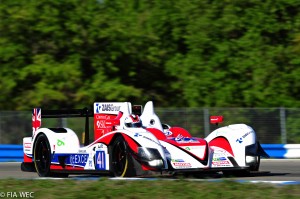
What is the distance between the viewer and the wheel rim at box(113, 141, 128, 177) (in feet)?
36.3

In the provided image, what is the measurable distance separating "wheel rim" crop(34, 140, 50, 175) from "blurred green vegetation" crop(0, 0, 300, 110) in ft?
33.9

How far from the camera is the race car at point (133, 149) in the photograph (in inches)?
429

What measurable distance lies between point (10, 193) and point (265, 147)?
1048 cm

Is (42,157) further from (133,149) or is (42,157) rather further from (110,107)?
(133,149)

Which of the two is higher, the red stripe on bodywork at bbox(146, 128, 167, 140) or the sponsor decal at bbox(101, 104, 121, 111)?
the sponsor decal at bbox(101, 104, 121, 111)

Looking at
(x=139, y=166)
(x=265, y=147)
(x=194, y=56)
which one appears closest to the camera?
(x=139, y=166)

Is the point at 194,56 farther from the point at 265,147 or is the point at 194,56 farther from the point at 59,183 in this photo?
the point at 59,183

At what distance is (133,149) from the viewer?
428 inches

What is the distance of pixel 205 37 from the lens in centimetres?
2359

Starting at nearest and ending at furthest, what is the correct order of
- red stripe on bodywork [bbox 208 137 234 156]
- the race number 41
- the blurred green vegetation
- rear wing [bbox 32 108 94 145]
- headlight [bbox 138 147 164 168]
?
1. headlight [bbox 138 147 164 168]
2. the race number 41
3. red stripe on bodywork [bbox 208 137 234 156]
4. rear wing [bbox 32 108 94 145]
5. the blurred green vegetation

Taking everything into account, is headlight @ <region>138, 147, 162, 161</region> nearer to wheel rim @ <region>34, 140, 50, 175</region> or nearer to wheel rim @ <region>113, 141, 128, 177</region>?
wheel rim @ <region>113, 141, 128, 177</region>

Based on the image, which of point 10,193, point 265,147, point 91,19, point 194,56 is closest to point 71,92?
point 91,19

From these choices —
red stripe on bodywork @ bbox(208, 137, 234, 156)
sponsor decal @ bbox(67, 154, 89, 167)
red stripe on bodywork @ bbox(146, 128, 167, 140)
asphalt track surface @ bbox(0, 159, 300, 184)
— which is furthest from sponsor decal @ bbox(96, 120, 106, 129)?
red stripe on bodywork @ bbox(208, 137, 234, 156)

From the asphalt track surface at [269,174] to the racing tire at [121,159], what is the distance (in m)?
0.43
